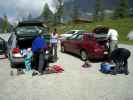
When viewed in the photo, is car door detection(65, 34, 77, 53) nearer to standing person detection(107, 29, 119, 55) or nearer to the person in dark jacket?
standing person detection(107, 29, 119, 55)

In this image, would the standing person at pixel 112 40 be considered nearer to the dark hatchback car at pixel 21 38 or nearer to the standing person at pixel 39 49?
the dark hatchback car at pixel 21 38

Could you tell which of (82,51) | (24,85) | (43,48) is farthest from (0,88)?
(82,51)

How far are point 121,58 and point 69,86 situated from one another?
3.29 metres

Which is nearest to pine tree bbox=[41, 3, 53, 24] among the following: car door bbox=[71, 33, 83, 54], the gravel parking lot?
car door bbox=[71, 33, 83, 54]

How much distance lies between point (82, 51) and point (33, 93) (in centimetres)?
778

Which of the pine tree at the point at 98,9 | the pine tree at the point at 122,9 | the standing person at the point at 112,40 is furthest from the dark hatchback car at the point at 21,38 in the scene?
the pine tree at the point at 98,9

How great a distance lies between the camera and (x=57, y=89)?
974 cm

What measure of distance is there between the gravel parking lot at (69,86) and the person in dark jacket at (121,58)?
38 cm

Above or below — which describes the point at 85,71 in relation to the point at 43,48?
below

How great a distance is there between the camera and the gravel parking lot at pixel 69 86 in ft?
29.0

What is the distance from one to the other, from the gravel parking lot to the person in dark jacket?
385mm

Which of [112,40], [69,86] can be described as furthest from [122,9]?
[69,86]

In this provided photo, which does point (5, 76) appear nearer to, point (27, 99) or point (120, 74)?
point (27, 99)

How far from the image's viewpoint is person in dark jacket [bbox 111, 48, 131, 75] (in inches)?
480
